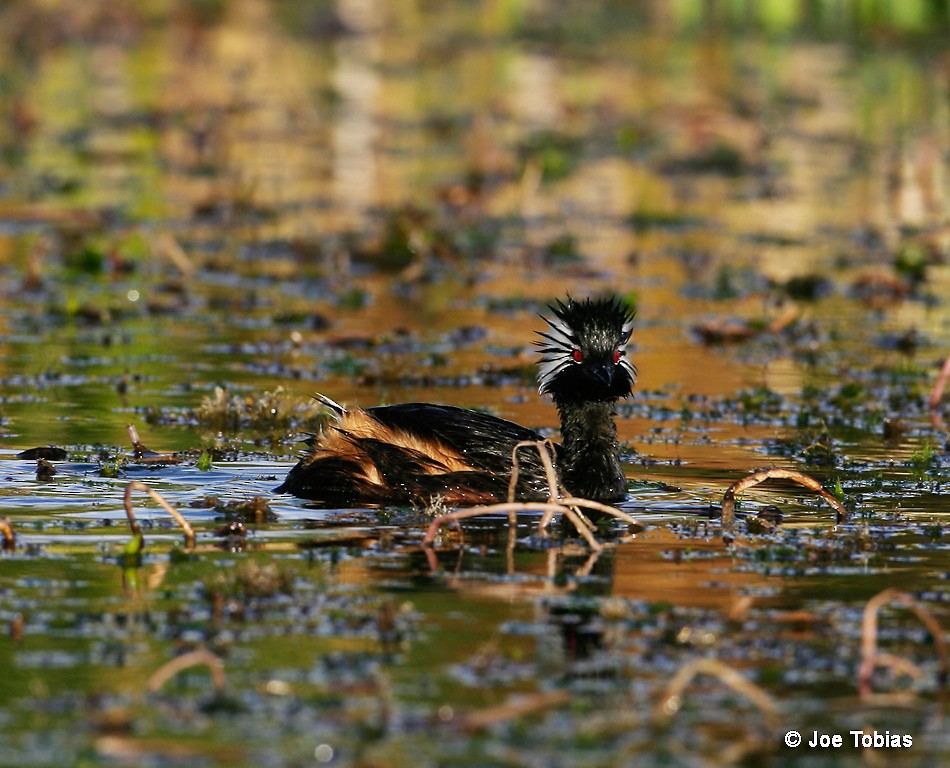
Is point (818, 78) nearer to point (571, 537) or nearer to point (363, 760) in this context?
point (571, 537)

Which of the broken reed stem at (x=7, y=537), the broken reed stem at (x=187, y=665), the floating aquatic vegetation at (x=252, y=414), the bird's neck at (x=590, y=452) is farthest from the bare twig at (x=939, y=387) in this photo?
the broken reed stem at (x=187, y=665)

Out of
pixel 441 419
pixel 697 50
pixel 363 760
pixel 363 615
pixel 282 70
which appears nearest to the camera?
pixel 363 760

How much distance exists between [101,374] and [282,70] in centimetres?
2499

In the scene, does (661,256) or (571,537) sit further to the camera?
(661,256)

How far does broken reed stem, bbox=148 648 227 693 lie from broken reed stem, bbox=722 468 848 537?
337 centimetres

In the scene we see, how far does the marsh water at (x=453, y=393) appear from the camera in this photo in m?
7.34

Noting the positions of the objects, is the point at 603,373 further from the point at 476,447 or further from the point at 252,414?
the point at 252,414

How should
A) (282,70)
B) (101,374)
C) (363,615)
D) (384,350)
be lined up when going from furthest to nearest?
(282,70) → (384,350) → (101,374) → (363,615)

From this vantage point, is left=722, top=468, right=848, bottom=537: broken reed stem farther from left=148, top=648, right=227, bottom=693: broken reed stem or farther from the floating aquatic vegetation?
the floating aquatic vegetation

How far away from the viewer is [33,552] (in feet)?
31.4

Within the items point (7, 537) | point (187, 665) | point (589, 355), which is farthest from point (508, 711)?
point (589, 355)

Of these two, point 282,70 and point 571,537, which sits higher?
point 282,70

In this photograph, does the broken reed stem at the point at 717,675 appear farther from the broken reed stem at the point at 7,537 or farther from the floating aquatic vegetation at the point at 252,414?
the floating aquatic vegetation at the point at 252,414

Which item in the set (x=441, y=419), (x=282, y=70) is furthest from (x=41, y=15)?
(x=441, y=419)
